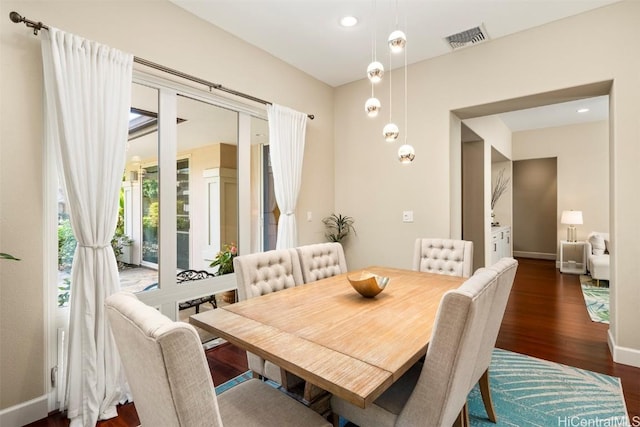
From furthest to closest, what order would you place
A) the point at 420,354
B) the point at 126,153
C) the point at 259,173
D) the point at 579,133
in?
the point at 579,133, the point at 259,173, the point at 126,153, the point at 420,354

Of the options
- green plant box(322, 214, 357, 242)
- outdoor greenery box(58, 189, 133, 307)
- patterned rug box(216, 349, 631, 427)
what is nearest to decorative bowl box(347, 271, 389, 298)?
patterned rug box(216, 349, 631, 427)

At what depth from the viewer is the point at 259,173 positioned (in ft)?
11.5

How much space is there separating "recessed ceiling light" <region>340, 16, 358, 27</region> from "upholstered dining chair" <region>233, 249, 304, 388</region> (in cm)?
209

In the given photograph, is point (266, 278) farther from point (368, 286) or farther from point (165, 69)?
point (165, 69)

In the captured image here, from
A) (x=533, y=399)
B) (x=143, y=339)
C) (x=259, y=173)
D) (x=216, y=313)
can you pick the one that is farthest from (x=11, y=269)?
(x=533, y=399)

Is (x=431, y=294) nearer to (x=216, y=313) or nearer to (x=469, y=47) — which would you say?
(x=216, y=313)

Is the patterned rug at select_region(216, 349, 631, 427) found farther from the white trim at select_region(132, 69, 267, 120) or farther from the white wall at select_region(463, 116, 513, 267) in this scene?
the white wall at select_region(463, 116, 513, 267)

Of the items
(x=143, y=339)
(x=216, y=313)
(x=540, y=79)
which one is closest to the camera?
(x=143, y=339)

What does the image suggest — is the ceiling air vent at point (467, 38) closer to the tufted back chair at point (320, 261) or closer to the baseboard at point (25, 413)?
the tufted back chair at point (320, 261)

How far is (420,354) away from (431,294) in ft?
2.71

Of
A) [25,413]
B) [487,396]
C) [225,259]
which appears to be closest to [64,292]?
[25,413]

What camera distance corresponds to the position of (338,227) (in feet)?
14.0

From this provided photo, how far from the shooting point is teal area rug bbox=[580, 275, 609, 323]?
3.61m

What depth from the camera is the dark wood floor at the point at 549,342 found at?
213cm
